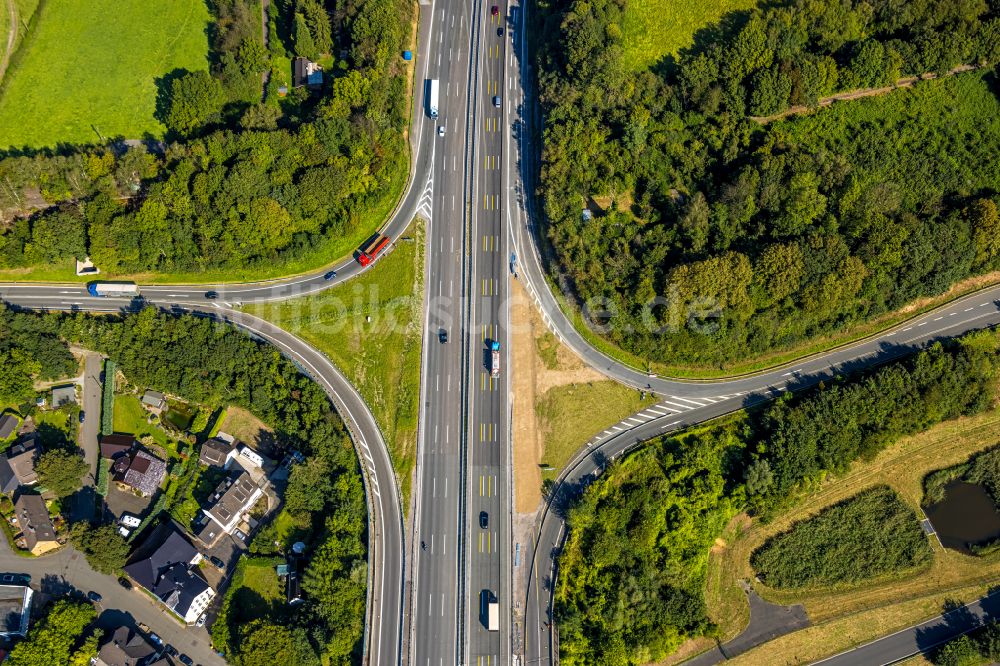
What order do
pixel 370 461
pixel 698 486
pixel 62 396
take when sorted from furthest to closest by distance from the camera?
pixel 62 396 < pixel 370 461 < pixel 698 486

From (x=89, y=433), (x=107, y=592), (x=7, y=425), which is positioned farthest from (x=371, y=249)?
(x=107, y=592)

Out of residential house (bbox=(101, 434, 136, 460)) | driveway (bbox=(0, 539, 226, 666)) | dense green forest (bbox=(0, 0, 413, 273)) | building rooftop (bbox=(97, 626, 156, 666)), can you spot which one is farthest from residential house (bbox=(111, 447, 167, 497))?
dense green forest (bbox=(0, 0, 413, 273))

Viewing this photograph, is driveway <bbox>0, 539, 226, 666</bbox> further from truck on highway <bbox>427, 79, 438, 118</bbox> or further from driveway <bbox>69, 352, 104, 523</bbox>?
truck on highway <bbox>427, 79, 438, 118</bbox>

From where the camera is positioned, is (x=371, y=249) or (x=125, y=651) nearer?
(x=125, y=651)

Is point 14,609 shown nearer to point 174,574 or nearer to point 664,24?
point 174,574

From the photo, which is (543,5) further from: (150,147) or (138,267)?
(138,267)

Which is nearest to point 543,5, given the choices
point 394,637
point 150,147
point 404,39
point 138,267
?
point 404,39

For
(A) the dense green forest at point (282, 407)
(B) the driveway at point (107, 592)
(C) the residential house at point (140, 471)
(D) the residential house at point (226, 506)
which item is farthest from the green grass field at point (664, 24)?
(B) the driveway at point (107, 592)
